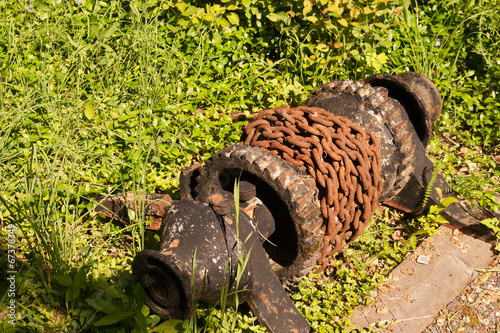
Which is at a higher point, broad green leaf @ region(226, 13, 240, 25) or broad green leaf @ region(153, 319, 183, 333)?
broad green leaf @ region(226, 13, 240, 25)

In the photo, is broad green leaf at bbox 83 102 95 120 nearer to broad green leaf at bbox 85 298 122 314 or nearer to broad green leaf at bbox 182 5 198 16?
broad green leaf at bbox 182 5 198 16

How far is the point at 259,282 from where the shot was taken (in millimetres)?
2326

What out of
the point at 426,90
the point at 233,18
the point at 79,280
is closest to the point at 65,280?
the point at 79,280

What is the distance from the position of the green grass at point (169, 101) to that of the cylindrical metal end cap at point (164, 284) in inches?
15.8

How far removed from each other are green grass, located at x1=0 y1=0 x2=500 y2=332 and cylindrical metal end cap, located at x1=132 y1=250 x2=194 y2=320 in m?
0.40

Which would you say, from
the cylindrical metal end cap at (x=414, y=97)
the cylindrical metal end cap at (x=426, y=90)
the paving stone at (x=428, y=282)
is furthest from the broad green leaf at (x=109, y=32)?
the paving stone at (x=428, y=282)

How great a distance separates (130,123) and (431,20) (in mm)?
3635

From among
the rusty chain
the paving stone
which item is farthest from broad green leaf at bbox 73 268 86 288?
the paving stone

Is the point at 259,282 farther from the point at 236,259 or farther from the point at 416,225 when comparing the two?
the point at 416,225

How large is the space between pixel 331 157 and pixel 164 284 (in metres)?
1.16

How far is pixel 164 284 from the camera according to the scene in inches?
82.7

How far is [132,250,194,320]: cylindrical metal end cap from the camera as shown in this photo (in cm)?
199

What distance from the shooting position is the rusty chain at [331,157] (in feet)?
8.30

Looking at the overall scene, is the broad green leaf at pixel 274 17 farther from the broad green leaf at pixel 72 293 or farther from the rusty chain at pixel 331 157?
the broad green leaf at pixel 72 293
